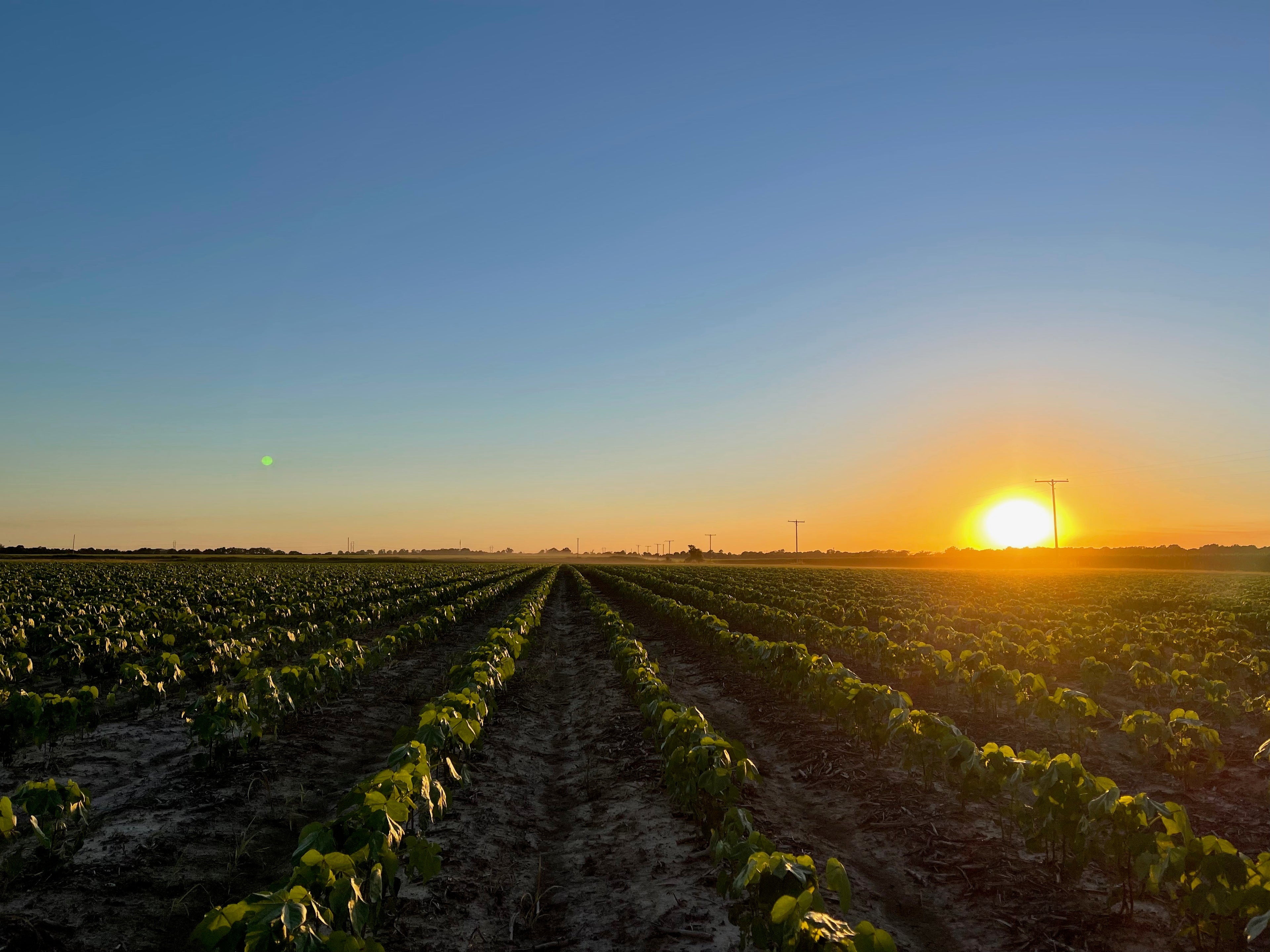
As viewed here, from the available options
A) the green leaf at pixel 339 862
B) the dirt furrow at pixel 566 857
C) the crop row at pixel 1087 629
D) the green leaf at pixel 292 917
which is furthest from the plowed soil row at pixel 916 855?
the crop row at pixel 1087 629

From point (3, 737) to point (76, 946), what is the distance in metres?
5.98

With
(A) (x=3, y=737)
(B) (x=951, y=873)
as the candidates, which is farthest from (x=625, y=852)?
(A) (x=3, y=737)

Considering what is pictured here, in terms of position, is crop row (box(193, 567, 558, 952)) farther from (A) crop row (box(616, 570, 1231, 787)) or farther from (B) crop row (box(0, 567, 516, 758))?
(A) crop row (box(616, 570, 1231, 787))

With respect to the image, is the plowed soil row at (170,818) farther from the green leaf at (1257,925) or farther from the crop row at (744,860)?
the green leaf at (1257,925)

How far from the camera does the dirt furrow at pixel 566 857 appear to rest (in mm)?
5652

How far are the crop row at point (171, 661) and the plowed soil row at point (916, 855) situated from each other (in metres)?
7.95

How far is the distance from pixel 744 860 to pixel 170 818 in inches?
247

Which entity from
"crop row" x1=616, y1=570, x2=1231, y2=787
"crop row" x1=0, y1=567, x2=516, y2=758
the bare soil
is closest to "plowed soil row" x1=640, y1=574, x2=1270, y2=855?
the bare soil

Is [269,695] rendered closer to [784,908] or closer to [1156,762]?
[784,908]

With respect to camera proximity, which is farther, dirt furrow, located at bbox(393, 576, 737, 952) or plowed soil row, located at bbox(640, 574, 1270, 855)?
plowed soil row, located at bbox(640, 574, 1270, 855)

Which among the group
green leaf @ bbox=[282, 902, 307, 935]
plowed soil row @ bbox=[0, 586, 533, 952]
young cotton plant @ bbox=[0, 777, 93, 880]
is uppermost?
green leaf @ bbox=[282, 902, 307, 935]

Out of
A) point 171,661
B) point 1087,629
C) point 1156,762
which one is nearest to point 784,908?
point 1156,762

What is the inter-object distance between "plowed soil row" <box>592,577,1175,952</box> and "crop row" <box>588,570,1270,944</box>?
8.7 inches

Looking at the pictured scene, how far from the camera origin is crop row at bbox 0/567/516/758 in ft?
30.9
